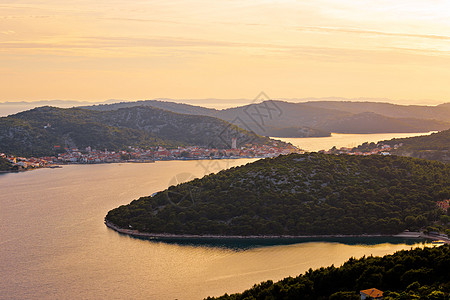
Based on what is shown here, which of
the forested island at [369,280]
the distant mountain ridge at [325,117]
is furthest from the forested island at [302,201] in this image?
the distant mountain ridge at [325,117]

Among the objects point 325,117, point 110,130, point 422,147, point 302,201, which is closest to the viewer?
point 302,201

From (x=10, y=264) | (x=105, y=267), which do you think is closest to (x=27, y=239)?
(x=10, y=264)

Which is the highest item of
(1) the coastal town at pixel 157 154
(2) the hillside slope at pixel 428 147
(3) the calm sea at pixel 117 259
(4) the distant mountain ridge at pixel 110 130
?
(4) the distant mountain ridge at pixel 110 130

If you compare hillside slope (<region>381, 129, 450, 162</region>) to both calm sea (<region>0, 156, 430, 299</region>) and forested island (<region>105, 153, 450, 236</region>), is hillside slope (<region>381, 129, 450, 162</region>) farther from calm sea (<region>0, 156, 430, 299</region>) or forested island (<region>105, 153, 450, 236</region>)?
calm sea (<region>0, 156, 430, 299</region>)

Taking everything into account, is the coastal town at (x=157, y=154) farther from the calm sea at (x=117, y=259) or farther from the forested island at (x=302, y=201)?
the calm sea at (x=117, y=259)

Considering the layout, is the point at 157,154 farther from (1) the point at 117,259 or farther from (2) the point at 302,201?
(1) the point at 117,259

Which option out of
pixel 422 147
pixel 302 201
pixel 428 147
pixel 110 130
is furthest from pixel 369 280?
pixel 110 130

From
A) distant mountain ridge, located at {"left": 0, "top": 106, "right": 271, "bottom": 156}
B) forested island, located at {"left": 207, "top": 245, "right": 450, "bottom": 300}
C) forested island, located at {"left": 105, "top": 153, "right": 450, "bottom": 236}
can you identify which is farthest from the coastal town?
forested island, located at {"left": 207, "top": 245, "right": 450, "bottom": 300}
